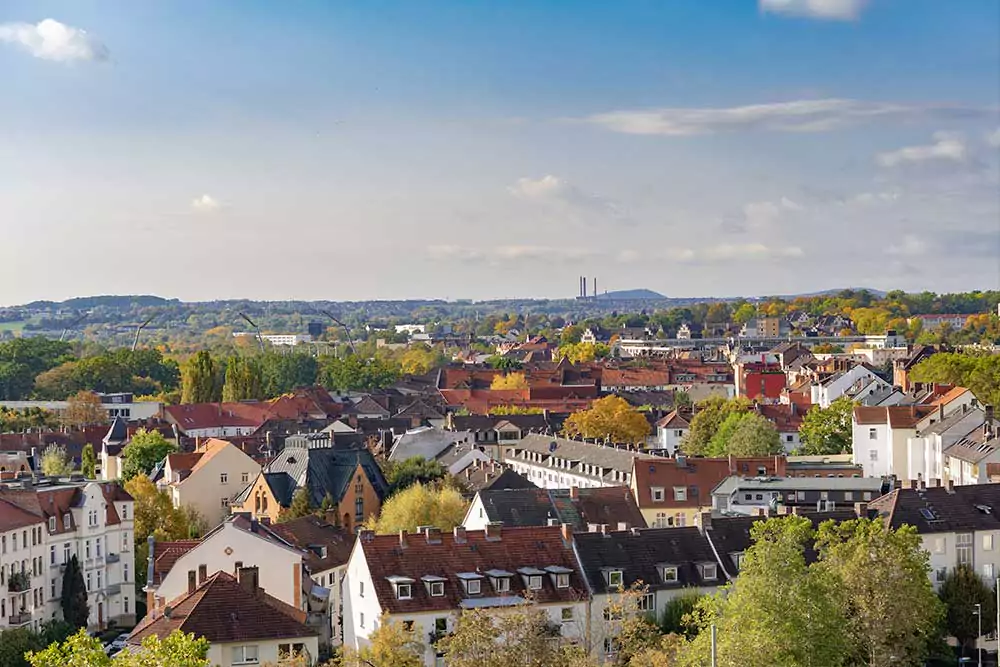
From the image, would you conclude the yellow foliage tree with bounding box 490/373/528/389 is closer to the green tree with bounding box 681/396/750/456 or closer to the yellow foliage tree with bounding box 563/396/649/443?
the yellow foliage tree with bounding box 563/396/649/443

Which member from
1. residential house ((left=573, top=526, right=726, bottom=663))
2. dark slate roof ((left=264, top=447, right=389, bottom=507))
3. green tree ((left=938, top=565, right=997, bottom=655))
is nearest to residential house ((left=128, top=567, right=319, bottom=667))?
residential house ((left=573, top=526, right=726, bottom=663))

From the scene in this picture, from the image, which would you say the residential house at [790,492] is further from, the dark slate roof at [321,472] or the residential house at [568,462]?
the dark slate roof at [321,472]

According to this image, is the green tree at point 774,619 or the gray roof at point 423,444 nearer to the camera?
the green tree at point 774,619

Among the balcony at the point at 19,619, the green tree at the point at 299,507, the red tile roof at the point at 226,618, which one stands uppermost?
the red tile roof at the point at 226,618

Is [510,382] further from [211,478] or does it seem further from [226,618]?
[226,618]

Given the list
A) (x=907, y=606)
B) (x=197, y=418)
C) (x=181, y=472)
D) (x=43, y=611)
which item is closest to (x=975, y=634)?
(x=907, y=606)

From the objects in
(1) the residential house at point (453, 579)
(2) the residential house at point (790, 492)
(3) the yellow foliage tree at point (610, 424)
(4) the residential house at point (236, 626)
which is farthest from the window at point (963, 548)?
(3) the yellow foliage tree at point (610, 424)
